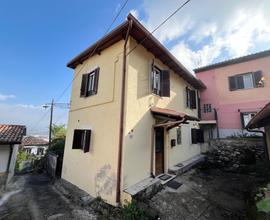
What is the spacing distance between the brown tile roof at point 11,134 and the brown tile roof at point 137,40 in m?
5.36

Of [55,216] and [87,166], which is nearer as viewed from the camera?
[55,216]

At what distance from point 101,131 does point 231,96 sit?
11643 mm

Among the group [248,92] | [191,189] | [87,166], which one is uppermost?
[248,92]

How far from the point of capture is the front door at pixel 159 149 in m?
7.01

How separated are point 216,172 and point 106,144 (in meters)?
6.61

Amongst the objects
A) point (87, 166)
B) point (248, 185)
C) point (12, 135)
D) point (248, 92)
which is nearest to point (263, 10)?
point (248, 185)

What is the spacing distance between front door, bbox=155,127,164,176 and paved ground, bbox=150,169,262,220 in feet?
2.96

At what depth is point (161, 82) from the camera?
7.59 m

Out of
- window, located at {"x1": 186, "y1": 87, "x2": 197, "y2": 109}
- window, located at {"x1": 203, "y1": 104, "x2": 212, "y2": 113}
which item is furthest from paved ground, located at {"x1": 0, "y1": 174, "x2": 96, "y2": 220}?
window, located at {"x1": 203, "y1": 104, "x2": 212, "y2": 113}

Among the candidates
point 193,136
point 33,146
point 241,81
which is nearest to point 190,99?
point 193,136

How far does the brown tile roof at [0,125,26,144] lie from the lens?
8266 millimetres

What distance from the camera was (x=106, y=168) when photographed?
5586 mm

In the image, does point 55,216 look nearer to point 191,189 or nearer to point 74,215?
point 74,215

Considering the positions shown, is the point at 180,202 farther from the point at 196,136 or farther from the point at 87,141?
the point at 196,136
